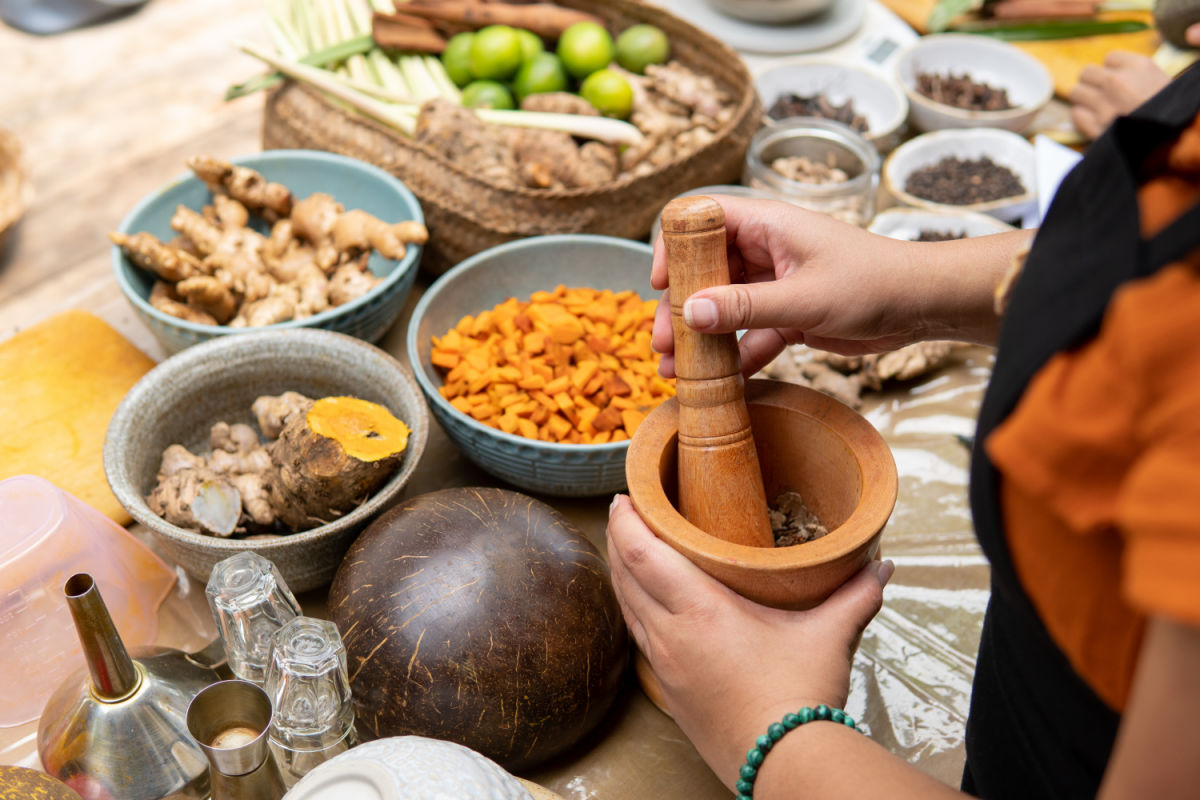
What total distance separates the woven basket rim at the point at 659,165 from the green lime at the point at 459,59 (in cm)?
31

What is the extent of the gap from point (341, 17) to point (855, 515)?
191 cm

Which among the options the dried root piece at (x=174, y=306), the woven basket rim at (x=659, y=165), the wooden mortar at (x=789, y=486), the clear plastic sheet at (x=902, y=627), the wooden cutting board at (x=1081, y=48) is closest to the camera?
the wooden mortar at (x=789, y=486)

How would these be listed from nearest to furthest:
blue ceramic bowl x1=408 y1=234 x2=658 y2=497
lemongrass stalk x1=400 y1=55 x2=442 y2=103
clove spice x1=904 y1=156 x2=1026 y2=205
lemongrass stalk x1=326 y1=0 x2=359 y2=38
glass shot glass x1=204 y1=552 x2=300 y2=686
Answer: glass shot glass x1=204 y1=552 x2=300 y2=686 < blue ceramic bowl x1=408 y1=234 x2=658 y2=497 < clove spice x1=904 y1=156 x2=1026 y2=205 < lemongrass stalk x1=400 y1=55 x2=442 y2=103 < lemongrass stalk x1=326 y1=0 x2=359 y2=38

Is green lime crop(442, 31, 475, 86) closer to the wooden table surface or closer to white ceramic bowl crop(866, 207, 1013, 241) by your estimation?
the wooden table surface

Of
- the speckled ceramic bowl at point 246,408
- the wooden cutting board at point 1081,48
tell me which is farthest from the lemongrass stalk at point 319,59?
the wooden cutting board at point 1081,48

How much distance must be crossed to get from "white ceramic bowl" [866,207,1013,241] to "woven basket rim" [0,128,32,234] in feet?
6.17

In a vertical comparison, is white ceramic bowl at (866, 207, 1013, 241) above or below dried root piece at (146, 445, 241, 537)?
above

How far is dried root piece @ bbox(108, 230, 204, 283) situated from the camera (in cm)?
152

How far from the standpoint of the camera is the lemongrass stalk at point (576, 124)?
6.07 feet

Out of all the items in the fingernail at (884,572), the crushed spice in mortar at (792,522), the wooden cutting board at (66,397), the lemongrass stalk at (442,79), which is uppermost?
the lemongrass stalk at (442,79)

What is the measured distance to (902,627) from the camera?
1.27 metres

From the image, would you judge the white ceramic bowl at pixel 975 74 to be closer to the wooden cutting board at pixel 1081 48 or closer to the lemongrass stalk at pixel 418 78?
the wooden cutting board at pixel 1081 48

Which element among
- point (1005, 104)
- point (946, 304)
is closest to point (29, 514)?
point (946, 304)

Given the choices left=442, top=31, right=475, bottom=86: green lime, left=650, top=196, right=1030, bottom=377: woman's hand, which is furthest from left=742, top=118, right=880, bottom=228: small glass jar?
left=650, top=196, right=1030, bottom=377: woman's hand
